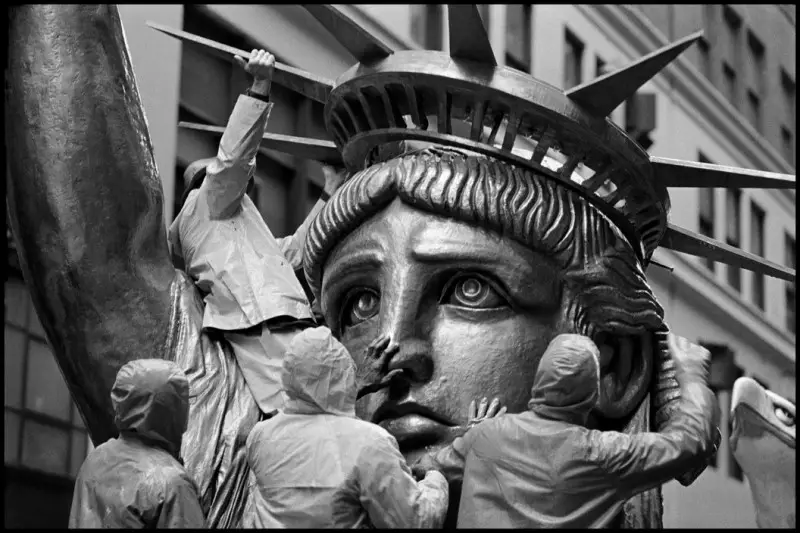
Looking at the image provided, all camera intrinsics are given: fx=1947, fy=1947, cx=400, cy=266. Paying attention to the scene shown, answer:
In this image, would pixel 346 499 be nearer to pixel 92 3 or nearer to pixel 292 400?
pixel 292 400

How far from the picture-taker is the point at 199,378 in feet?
31.2

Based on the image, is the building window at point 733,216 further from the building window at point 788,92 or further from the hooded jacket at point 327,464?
the hooded jacket at point 327,464

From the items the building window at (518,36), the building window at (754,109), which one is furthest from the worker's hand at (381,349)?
the building window at (754,109)

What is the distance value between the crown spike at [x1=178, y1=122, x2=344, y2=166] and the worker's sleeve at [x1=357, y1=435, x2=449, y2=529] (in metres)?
3.20

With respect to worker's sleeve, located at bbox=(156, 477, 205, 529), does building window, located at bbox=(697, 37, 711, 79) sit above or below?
above

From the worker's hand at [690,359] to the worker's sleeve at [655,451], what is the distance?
57 cm

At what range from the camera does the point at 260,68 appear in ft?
31.3

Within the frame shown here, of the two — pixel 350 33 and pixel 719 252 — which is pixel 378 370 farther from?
pixel 719 252

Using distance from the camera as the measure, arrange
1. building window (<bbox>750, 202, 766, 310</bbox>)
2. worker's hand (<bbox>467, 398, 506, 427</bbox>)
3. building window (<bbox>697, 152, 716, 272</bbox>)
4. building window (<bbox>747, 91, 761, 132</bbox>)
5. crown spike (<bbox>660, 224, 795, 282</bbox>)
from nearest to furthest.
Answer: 1. worker's hand (<bbox>467, 398, 506, 427</bbox>)
2. crown spike (<bbox>660, 224, 795, 282</bbox>)
3. building window (<bbox>697, 152, 716, 272</bbox>)
4. building window (<bbox>750, 202, 766, 310</bbox>)
5. building window (<bbox>747, 91, 761, 132</bbox>)

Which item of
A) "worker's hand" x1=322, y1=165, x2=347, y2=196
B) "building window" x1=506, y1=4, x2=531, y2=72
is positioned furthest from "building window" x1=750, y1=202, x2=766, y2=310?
"worker's hand" x1=322, y1=165, x2=347, y2=196

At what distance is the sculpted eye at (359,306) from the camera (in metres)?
9.84

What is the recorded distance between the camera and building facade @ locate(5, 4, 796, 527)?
16.4 metres

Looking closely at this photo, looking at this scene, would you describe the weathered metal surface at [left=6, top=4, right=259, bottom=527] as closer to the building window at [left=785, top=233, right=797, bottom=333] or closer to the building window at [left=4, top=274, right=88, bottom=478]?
the building window at [left=4, top=274, right=88, bottom=478]

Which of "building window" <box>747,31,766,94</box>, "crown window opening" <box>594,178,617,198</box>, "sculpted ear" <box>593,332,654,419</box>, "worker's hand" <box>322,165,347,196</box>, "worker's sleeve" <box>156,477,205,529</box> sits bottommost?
"worker's sleeve" <box>156,477,205,529</box>
